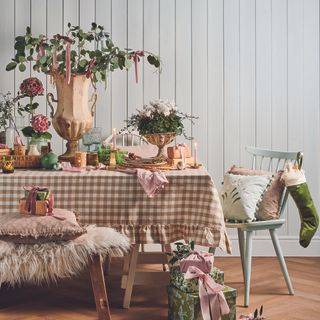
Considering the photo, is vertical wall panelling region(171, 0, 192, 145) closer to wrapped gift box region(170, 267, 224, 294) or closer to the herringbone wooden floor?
the herringbone wooden floor

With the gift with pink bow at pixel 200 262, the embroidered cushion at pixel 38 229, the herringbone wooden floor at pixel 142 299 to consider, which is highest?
the embroidered cushion at pixel 38 229

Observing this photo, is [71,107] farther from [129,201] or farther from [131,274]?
[131,274]

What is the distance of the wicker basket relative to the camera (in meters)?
3.58

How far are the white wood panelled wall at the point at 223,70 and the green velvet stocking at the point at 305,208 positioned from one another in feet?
3.15

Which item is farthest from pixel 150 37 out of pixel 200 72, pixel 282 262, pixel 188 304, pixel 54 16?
pixel 188 304

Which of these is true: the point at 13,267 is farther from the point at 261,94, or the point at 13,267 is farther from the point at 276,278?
the point at 261,94

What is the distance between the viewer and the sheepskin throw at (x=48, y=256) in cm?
287

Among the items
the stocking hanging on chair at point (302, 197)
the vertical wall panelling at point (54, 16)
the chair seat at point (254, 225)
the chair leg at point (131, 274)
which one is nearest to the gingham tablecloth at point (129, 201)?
the chair leg at point (131, 274)

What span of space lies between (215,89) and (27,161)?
165 cm

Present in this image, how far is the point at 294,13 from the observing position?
4.71m

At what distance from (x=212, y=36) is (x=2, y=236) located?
238 cm

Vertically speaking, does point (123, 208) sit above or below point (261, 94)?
below

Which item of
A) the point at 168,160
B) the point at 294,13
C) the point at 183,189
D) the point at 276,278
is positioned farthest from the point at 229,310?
the point at 294,13

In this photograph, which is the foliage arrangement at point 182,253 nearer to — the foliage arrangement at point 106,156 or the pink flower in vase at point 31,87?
the foliage arrangement at point 106,156
